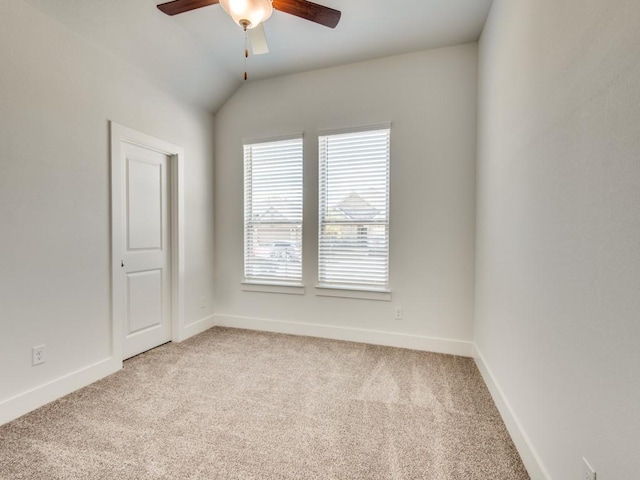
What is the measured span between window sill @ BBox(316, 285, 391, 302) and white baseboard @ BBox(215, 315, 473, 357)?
361 mm

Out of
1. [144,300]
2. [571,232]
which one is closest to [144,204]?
[144,300]

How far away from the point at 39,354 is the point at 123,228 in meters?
1.15

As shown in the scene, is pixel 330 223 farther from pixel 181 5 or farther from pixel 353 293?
pixel 181 5

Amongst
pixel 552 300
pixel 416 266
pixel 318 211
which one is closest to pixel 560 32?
pixel 552 300

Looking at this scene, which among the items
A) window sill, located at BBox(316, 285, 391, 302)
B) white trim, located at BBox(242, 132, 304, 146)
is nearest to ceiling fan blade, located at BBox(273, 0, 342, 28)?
white trim, located at BBox(242, 132, 304, 146)

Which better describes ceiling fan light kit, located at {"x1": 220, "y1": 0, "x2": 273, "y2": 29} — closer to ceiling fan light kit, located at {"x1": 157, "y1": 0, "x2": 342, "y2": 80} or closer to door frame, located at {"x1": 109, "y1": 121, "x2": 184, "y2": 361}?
ceiling fan light kit, located at {"x1": 157, "y1": 0, "x2": 342, "y2": 80}

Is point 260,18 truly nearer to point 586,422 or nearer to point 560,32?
point 560,32

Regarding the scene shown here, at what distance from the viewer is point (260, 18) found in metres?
1.80

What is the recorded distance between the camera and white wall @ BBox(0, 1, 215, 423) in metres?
1.98

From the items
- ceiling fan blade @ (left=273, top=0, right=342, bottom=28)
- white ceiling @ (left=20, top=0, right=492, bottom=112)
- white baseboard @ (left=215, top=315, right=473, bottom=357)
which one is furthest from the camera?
white baseboard @ (left=215, top=315, right=473, bottom=357)

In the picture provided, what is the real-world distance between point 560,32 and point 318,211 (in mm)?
2477

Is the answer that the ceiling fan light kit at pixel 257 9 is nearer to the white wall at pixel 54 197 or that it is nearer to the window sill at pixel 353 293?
the white wall at pixel 54 197

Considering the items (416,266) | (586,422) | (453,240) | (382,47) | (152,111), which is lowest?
(586,422)

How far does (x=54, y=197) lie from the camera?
2223 mm
